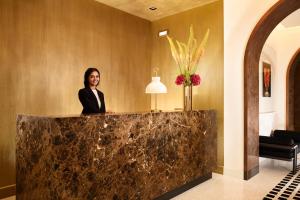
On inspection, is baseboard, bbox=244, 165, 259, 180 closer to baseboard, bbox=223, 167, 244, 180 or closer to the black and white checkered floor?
Answer: baseboard, bbox=223, 167, 244, 180

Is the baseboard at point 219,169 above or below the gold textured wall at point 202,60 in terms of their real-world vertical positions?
below

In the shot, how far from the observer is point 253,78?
3918mm

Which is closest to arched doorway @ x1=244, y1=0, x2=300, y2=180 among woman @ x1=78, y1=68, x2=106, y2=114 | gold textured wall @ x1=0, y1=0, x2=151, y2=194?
gold textured wall @ x1=0, y1=0, x2=151, y2=194

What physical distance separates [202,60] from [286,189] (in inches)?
94.2

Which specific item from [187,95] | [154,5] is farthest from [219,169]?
[154,5]

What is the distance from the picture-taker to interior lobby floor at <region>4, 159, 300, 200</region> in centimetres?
309

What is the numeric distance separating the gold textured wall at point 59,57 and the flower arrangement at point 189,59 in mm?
936

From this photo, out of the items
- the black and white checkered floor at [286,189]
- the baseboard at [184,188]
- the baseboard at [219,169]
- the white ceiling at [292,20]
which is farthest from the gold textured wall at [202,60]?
the white ceiling at [292,20]

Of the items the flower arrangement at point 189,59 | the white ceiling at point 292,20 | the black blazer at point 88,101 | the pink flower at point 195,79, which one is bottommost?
the black blazer at point 88,101

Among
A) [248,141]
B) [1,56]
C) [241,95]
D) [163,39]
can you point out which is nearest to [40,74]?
[1,56]

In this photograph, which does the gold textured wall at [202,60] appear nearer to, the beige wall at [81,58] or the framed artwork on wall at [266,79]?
the beige wall at [81,58]

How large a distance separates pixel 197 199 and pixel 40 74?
2.76 metres

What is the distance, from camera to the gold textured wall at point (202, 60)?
4.00 meters

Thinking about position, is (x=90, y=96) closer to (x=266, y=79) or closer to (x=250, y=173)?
(x=250, y=173)
